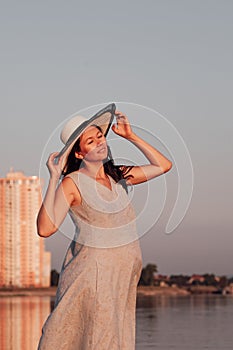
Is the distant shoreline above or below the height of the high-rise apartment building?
below

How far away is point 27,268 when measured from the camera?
8738 centimetres

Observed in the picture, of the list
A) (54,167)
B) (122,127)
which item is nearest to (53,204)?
(54,167)

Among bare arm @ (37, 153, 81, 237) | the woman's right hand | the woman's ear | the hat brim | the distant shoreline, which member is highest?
the hat brim

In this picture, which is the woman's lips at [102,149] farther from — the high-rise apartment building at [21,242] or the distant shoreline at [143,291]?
the high-rise apartment building at [21,242]

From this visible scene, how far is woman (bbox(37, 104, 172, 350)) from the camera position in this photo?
289cm

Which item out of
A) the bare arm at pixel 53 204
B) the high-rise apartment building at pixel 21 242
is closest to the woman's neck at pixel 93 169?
the bare arm at pixel 53 204

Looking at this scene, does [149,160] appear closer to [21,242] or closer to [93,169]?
[93,169]

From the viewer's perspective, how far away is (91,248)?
9.59ft

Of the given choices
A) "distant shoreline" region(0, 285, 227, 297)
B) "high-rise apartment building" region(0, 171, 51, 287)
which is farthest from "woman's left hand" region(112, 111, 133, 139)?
"high-rise apartment building" region(0, 171, 51, 287)

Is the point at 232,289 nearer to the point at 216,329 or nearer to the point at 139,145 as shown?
the point at 216,329

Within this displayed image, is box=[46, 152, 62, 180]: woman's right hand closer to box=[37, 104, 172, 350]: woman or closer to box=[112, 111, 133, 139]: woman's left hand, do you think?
box=[37, 104, 172, 350]: woman

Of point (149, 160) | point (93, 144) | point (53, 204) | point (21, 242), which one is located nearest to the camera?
point (53, 204)

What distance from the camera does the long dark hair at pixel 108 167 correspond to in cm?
305

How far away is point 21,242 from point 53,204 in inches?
3405
